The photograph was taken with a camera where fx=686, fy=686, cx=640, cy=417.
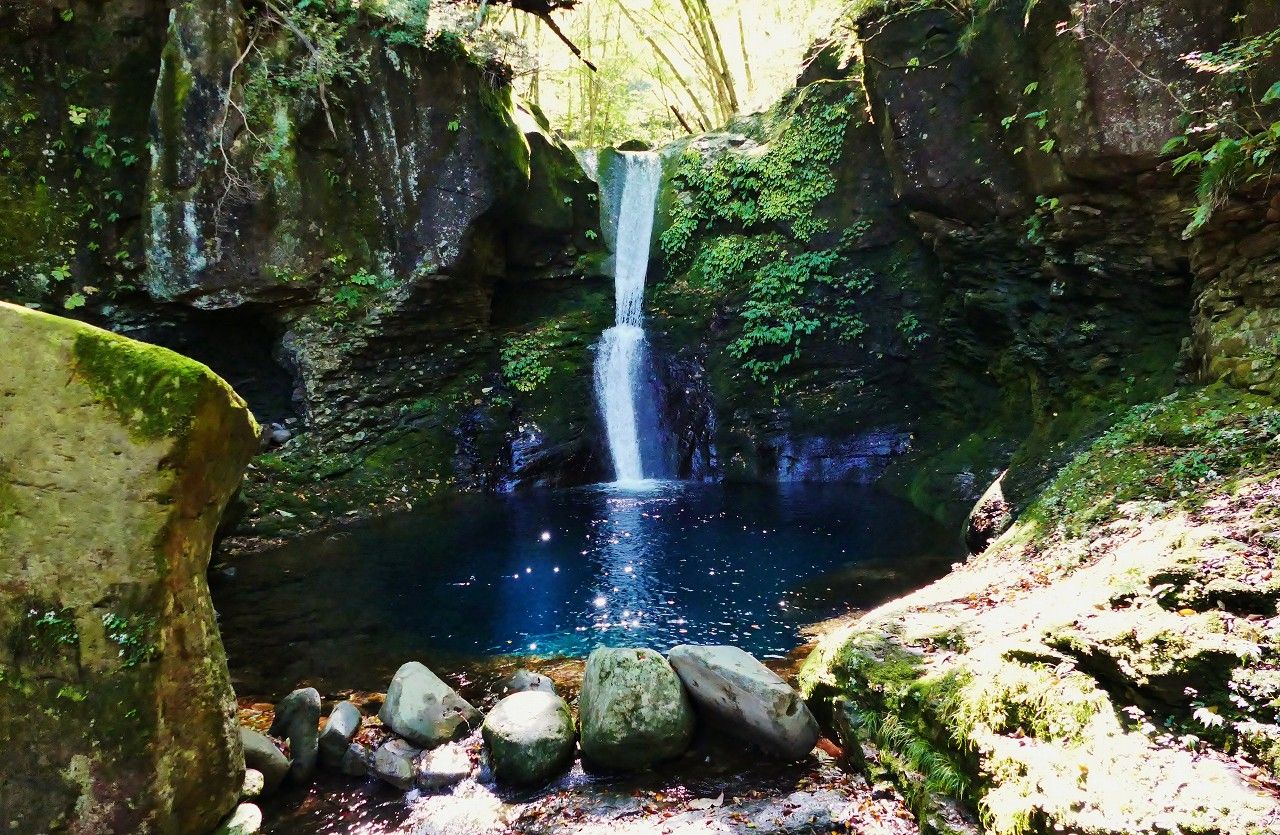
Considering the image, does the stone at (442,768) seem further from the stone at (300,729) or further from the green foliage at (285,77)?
the green foliage at (285,77)

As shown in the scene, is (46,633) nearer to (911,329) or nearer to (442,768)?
(442,768)

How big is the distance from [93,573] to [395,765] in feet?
7.01

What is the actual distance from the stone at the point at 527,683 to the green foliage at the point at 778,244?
9770 mm

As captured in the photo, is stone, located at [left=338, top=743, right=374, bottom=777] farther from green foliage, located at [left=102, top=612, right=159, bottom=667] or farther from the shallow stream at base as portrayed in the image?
green foliage, located at [left=102, top=612, right=159, bottom=667]

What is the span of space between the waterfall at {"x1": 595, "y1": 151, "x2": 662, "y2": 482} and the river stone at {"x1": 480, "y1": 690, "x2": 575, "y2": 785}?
32.8 ft

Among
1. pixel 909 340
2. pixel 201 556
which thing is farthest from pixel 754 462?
pixel 201 556

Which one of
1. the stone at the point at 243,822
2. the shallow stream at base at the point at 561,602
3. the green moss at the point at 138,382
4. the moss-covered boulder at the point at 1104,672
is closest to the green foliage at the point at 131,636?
the green moss at the point at 138,382

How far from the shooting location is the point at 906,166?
11.4m

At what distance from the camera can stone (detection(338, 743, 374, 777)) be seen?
173 inches

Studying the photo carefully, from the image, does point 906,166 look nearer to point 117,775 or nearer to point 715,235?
point 715,235

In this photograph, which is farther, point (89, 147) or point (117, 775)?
point (89, 147)

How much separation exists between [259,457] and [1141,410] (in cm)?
1255

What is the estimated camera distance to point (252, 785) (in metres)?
3.94

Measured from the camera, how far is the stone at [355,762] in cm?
438
